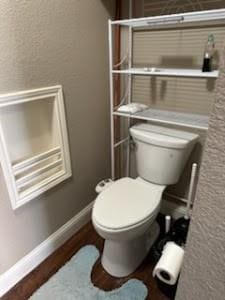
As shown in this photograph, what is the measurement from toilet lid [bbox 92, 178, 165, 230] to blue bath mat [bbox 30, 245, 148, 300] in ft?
1.48

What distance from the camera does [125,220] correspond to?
4.03 feet

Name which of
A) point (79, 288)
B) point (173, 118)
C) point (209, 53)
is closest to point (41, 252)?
point (79, 288)

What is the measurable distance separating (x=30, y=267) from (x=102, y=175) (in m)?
0.85

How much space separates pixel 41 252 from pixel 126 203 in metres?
0.69

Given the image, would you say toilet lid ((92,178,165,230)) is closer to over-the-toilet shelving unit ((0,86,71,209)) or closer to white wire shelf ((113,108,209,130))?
over-the-toilet shelving unit ((0,86,71,209))

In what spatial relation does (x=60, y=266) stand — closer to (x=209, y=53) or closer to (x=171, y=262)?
(x=171, y=262)

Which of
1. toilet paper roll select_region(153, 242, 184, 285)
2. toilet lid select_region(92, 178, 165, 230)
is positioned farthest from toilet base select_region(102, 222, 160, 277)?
toilet paper roll select_region(153, 242, 184, 285)

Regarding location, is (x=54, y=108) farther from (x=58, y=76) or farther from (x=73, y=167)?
(x=73, y=167)

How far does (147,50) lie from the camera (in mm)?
1581

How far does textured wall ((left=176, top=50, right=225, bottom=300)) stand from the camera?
0.37 meters

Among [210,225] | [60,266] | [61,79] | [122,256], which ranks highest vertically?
[61,79]

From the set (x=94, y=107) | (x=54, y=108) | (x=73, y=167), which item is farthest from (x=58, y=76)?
(x=73, y=167)

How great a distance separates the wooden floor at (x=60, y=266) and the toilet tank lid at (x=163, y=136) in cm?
81

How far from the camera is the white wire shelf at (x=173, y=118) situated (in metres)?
1.38
